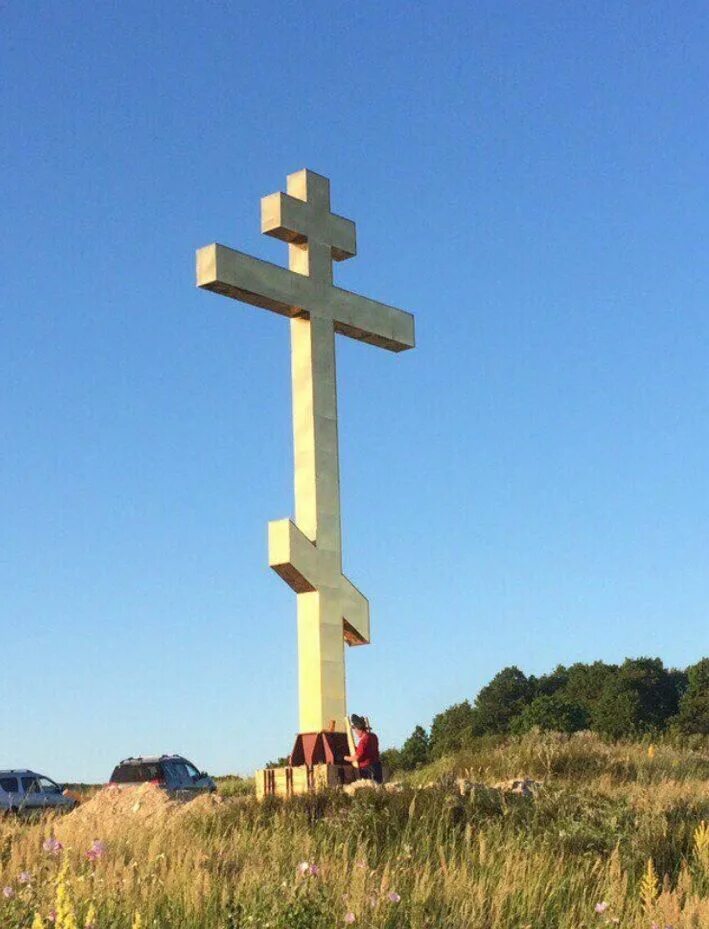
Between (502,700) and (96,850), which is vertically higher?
(502,700)

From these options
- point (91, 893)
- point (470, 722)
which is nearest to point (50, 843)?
point (91, 893)

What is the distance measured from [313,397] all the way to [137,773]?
9667 millimetres

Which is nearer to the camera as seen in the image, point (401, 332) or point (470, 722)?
point (401, 332)

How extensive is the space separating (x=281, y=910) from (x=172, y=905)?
0.67m

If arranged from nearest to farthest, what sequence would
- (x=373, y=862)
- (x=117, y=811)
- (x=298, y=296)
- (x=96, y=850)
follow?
(x=96, y=850), (x=373, y=862), (x=117, y=811), (x=298, y=296)

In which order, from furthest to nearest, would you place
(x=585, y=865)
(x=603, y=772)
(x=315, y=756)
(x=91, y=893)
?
(x=603, y=772)
(x=315, y=756)
(x=585, y=865)
(x=91, y=893)

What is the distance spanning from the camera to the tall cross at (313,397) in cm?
1556

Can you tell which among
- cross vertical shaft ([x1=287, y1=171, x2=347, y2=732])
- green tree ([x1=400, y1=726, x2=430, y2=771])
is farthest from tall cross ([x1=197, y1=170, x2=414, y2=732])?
green tree ([x1=400, y1=726, x2=430, y2=771])

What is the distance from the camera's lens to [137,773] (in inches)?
909

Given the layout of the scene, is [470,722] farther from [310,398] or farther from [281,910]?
[281,910]

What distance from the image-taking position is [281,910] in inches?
279

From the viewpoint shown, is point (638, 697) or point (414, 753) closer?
point (414, 753)

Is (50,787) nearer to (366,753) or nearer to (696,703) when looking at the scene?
(366,753)

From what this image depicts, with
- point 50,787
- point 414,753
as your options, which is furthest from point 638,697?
point 50,787
